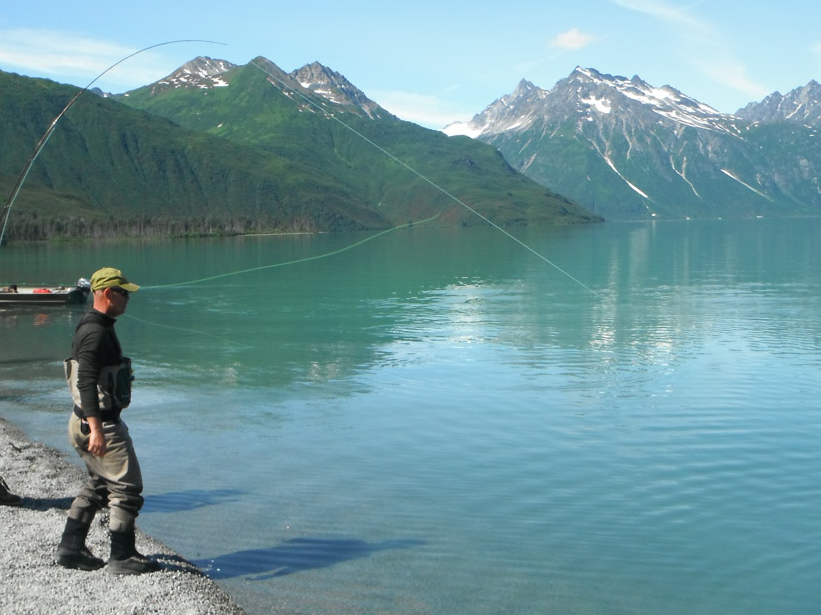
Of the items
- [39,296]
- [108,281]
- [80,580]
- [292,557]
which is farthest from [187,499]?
[39,296]

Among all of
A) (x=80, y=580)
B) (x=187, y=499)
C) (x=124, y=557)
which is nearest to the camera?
(x=80, y=580)

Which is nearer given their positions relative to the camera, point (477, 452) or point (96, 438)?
point (96, 438)

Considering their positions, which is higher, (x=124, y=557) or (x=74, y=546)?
(x=74, y=546)

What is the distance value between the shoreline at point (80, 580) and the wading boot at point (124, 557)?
0.09 m

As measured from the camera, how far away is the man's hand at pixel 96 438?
8.99 m

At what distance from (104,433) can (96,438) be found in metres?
0.19

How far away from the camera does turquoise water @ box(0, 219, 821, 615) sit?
36.9 feet

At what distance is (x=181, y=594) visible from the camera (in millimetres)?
9250

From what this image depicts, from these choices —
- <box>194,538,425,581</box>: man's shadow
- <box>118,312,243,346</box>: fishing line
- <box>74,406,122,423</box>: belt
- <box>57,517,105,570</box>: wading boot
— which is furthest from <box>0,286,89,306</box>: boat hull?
<box>74,406,122,423</box>: belt

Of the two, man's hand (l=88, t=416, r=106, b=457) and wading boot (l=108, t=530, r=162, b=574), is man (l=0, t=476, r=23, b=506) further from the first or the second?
man's hand (l=88, t=416, r=106, b=457)

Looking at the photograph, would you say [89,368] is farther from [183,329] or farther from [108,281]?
[183,329]

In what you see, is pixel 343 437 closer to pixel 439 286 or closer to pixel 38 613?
pixel 38 613

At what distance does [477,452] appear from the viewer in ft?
57.6

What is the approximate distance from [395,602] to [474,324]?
28.6 m
